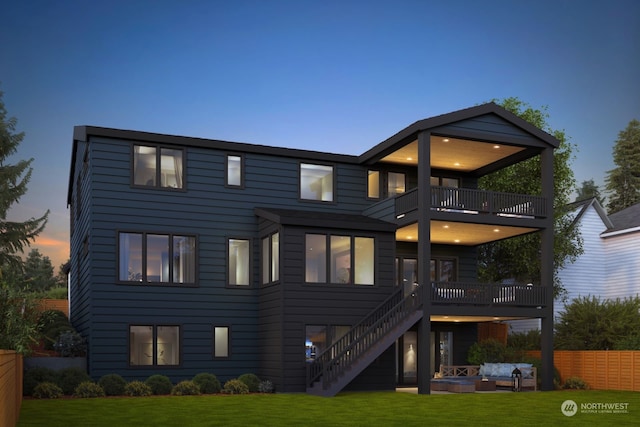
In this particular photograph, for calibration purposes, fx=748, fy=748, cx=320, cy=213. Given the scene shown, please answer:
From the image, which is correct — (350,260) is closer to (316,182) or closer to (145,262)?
(316,182)

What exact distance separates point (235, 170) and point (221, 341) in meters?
6.54

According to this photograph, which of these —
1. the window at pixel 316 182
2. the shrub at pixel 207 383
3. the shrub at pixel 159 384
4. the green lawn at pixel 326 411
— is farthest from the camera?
the window at pixel 316 182

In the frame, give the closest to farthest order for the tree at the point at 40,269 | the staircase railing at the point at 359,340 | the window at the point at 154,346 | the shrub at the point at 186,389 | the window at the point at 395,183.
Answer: the staircase railing at the point at 359,340 → the shrub at the point at 186,389 → the window at the point at 154,346 → the window at the point at 395,183 → the tree at the point at 40,269

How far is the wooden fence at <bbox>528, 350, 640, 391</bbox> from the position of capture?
2766 centimetres

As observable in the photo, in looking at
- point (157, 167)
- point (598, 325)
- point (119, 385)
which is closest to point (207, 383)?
point (119, 385)

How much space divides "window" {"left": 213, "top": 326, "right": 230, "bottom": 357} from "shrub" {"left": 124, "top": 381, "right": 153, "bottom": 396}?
3479 millimetres

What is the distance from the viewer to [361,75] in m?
41.8

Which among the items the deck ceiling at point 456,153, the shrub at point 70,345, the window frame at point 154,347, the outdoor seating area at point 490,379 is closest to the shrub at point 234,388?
the window frame at point 154,347

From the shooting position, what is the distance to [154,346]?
26.5m

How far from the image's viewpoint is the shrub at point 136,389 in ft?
80.0

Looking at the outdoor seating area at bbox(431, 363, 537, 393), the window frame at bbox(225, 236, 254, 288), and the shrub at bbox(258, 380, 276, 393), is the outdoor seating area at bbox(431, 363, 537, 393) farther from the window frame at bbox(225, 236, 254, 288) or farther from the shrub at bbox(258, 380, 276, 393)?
the window frame at bbox(225, 236, 254, 288)

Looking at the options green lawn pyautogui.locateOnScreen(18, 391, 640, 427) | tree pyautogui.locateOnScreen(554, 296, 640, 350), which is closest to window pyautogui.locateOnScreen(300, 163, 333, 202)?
green lawn pyautogui.locateOnScreen(18, 391, 640, 427)

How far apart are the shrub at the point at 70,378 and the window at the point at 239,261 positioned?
6.52 m

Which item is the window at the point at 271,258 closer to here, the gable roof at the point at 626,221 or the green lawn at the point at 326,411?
the green lawn at the point at 326,411
